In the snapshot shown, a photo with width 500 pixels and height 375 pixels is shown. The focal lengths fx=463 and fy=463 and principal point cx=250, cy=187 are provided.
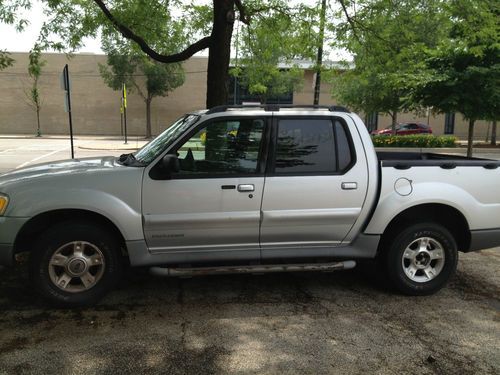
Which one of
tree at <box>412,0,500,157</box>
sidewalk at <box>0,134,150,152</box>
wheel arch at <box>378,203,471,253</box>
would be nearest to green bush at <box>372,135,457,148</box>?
tree at <box>412,0,500,157</box>

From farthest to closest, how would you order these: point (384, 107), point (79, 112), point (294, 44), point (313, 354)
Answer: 1. point (79, 112)
2. point (384, 107)
3. point (294, 44)
4. point (313, 354)

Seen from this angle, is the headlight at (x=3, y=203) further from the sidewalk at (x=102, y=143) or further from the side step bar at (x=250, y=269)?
the sidewalk at (x=102, y=143)

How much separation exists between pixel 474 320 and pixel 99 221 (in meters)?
3.44

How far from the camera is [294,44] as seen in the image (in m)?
10.3

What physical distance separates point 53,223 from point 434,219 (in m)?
3.68

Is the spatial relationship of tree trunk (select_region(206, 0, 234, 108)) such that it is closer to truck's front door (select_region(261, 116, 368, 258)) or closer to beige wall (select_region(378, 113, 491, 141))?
truck's front door (select_region(261, 116, 368, 258))

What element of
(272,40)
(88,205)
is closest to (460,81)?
(272,40)

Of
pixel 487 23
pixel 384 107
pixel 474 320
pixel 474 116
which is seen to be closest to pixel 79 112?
pixel 384 107

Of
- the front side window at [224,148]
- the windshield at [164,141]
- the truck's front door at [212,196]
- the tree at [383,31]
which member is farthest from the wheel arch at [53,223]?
the tree at [383,31]

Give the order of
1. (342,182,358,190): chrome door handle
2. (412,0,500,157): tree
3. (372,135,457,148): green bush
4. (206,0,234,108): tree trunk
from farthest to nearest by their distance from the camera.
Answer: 1. (372,135,457,148): green bush
2. (412,0,500,157): tree
3. (206,0,234,108): tree trunk
4. (342,182,358,190): chrome door handle

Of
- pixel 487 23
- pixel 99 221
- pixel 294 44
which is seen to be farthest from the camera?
pixel 294 44

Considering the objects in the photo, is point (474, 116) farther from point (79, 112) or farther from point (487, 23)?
point (79, 112)

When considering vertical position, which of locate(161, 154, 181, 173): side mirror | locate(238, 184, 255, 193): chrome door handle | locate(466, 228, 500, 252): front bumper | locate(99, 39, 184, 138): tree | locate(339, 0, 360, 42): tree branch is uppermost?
locate(99, 39, 184, 138): tree

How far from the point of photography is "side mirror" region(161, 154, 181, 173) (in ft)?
12.8
